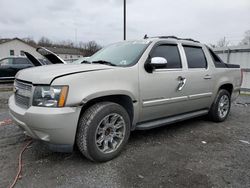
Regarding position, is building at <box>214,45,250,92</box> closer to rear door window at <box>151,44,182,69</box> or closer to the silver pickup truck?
the silver pickup truck

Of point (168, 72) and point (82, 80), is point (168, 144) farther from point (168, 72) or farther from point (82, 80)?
point (82, 80)

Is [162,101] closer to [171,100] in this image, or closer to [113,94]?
[171,100]

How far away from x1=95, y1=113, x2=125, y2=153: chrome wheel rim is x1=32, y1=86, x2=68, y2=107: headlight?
0.63 meters

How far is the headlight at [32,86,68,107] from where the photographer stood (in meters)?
2.57

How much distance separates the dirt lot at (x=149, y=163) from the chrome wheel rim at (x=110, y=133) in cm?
22

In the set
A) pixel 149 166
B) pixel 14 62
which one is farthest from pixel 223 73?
pixel 14 62

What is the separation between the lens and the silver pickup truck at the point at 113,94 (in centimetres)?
261

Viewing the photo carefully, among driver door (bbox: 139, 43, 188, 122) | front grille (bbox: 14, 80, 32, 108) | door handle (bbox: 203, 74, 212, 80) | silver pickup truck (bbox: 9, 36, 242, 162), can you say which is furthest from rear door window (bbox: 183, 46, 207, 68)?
front grille (bbox: 14, 80, 32, 108)

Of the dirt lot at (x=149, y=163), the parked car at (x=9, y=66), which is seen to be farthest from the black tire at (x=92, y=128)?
the parked car at (x=9, y=66)

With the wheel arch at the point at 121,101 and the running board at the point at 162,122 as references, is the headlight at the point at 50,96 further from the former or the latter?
the running board at the point at 162,122

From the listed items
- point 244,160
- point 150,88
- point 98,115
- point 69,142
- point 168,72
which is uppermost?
point 168,72

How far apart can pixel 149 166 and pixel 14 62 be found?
1281 centimetres

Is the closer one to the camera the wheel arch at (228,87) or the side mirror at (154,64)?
the side mirror at (154,64)

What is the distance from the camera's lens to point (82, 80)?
8.86 feet
